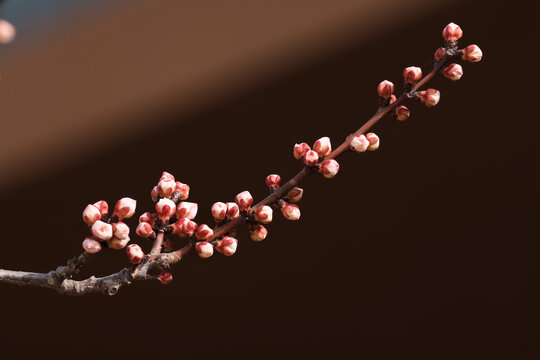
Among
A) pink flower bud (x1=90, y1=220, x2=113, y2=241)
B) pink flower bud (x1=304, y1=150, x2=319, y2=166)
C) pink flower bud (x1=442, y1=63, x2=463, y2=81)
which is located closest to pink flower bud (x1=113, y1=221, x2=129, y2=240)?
pink flower bud (x1=90, y1=220, x2=113, y2=241)

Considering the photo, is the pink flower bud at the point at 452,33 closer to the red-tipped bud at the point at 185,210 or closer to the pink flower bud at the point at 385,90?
the pink flower bud at the point at 385,90

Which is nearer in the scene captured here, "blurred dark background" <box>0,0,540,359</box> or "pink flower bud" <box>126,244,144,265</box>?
"pink flower bud" <box>126,244,144,265</box>

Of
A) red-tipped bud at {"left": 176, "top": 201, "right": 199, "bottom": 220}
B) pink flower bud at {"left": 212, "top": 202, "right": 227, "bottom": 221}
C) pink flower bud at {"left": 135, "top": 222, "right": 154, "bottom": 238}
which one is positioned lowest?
pink flower bud at {"left": 212, "top": 202, "right": 227, "bottom": 221}

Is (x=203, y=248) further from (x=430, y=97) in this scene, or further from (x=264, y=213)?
(x=430, y=97)

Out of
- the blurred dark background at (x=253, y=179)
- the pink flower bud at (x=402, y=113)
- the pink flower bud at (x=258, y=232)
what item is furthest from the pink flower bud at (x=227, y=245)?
the blurred dark background at (x=253, y=179)

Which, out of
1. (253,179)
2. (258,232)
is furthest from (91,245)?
(253,179)

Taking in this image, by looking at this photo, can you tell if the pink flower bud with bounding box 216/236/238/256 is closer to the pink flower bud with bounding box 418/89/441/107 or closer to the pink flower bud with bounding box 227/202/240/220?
the pink flower bud with bounding box 227/202/240/220

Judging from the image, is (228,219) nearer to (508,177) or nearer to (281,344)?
(508,177)

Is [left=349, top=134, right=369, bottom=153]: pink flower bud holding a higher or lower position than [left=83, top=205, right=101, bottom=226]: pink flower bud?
lower
